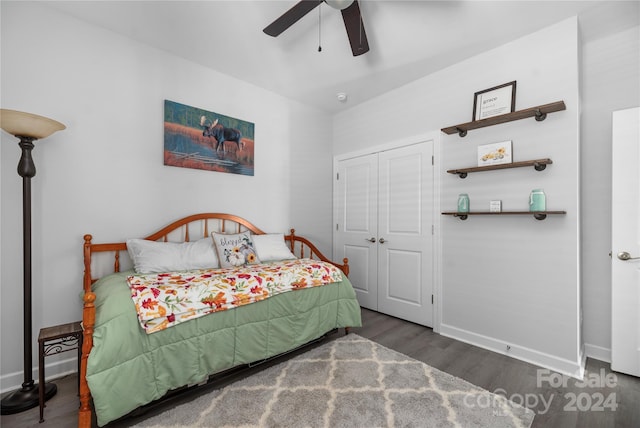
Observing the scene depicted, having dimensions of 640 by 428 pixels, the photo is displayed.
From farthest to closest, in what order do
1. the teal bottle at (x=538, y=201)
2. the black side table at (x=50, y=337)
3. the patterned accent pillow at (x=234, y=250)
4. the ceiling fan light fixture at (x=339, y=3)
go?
the patterned accent pillow at (x=234, y=250)
the teal bottle at (x=538, y=201)
the ceiling fan light fixture at (x=339, y=3)
the black side table at (x=50, y=337)

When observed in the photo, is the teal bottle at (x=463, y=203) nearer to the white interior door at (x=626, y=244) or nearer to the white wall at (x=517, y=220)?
the white wall at (x=517, y=220)

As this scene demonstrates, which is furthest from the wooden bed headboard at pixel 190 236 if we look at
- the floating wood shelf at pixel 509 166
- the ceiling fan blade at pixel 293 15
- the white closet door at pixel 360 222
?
the ceiling fan blade at pixel 293 15

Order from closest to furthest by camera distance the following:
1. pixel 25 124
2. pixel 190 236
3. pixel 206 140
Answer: pixel 25 124, pixel 190 236, pixel 206 140

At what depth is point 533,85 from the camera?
7.54ft

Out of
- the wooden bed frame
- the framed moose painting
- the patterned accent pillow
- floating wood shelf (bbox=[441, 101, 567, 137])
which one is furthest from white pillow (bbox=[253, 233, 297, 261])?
floating wood shelf (bbox=[441, 101, 567, 137])

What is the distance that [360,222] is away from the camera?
12.0ft

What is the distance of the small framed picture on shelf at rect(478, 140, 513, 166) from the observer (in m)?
2.39

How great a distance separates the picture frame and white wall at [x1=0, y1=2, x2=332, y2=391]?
7.87ft

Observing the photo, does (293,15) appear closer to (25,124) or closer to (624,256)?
(25,124)

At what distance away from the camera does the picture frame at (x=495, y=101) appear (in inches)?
94.0

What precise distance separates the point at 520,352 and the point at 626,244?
1.10 metres

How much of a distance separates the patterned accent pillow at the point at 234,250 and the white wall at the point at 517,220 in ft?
6.17

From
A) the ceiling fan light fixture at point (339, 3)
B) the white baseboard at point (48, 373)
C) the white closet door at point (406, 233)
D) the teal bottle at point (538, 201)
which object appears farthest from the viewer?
the white closet door at point (406, 233)

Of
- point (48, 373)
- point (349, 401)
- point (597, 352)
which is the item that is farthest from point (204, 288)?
point (597, 352)
